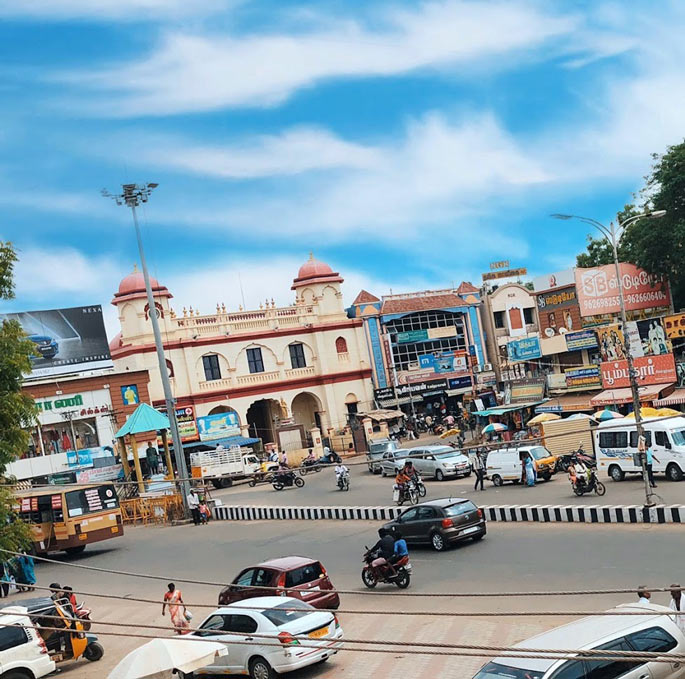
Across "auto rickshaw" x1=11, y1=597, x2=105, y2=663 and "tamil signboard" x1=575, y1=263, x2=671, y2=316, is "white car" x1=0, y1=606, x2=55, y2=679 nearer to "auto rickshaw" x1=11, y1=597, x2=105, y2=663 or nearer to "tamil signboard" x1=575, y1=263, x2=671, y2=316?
"auto rickshaw" x1=11, y1=597, x2=105, y2=663

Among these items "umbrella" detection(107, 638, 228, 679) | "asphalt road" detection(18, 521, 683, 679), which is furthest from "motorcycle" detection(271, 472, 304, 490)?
"umbrella" detection(107, 638, 228, 679)

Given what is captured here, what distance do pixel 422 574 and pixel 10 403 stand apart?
9.26 m

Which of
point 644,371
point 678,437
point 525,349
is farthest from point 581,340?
point 678,437

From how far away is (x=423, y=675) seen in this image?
490 inches

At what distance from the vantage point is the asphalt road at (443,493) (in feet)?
80.4

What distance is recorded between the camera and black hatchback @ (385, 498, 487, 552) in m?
20.6

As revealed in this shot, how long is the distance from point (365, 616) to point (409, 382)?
141 feet

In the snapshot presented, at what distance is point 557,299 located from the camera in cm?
5997

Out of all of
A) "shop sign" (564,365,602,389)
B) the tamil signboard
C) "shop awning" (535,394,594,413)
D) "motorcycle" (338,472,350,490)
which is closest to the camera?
"motorcycle" (338,472,350,490)

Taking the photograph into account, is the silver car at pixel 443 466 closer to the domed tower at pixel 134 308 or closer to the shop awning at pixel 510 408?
the shop awning at pixel 510 408

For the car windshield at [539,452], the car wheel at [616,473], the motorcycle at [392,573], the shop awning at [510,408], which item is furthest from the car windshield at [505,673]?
the shop awning at [510,408]

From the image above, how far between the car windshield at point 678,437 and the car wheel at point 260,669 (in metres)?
16.8

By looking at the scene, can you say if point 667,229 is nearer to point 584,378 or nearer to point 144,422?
point 584,378

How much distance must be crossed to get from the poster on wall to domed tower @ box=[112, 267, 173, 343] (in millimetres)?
26276
